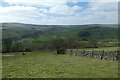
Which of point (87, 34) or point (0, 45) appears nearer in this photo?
point (0, 45)

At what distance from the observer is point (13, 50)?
8244 centimetres

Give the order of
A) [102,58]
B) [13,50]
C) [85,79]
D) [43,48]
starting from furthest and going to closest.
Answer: [43,48] → [13,50] → [102,58] → [85,79]

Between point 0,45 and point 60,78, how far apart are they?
67473mm

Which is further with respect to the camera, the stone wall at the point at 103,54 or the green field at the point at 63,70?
the stone wall at the point at 103,54

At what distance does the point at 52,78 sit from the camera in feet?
49.7

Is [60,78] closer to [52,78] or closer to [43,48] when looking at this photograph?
[52,78]

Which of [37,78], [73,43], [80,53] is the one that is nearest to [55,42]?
[73,43]

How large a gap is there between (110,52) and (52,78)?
678 inches

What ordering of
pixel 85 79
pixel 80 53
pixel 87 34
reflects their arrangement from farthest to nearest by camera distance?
pixel 87 34 < pixel 80 53 < pixel 85 79

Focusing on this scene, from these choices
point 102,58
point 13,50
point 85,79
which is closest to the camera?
point 85,79

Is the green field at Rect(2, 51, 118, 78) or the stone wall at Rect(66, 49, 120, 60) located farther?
the stone wall at Rect(66, 49, 120, 60)

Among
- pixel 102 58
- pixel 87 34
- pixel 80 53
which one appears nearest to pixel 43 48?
pixel 80 53

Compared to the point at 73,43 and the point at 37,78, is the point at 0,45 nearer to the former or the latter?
the point at 73,43

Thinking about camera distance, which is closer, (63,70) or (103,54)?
(63,70)
